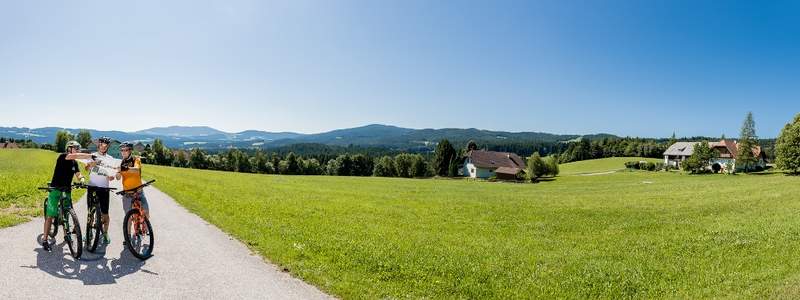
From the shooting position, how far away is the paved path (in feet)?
27.2

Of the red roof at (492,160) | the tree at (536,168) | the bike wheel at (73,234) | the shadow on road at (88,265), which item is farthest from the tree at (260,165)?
the bike wheel at (73,234)

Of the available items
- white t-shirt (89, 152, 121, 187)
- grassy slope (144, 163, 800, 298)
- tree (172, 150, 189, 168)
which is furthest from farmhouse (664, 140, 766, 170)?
tree (172, 150, 189, 168)

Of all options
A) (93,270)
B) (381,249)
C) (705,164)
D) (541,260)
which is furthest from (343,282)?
(705,164)

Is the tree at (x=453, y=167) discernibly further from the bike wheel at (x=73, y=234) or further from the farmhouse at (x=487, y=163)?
the bike wheel at (x=73, y=234)

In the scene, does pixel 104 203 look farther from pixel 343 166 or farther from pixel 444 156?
pixel 343 166

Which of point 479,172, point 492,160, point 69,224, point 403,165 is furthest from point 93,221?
point 403,165

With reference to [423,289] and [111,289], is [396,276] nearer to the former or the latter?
[423,289]

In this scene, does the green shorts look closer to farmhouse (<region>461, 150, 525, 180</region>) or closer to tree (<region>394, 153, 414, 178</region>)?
farmhouse (<region>461, 150, 525, 180</region>)

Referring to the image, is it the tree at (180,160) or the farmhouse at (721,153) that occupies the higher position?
the farmhouse at (721,153)

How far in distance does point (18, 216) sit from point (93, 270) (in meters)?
9.03

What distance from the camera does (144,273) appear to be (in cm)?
948

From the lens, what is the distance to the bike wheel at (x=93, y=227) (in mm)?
10688

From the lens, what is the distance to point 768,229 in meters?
17.2

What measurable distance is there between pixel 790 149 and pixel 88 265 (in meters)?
81.4
